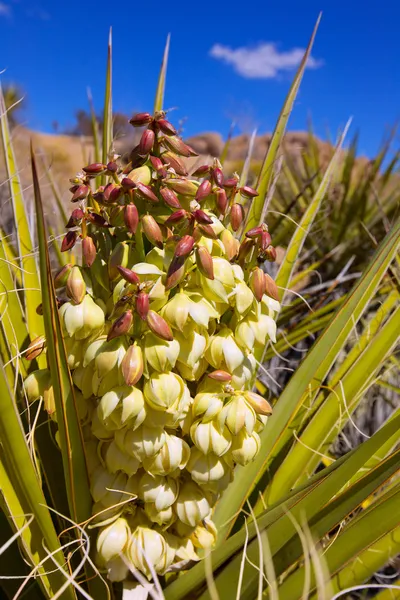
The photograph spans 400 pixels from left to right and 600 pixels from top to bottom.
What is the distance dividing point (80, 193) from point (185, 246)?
0.15 meters

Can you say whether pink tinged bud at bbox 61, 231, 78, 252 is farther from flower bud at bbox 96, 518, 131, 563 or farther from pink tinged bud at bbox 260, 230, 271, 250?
flower bud at bbox 96, 518, 131, 563

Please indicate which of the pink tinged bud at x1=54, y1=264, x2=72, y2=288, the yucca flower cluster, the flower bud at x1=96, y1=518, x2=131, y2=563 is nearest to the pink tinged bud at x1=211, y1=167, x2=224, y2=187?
the yucca flower cluster

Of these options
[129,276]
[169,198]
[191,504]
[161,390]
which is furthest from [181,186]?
[191,504]

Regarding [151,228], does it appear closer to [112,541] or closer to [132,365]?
[132,365]

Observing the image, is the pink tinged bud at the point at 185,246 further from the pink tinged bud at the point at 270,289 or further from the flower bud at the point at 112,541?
the flower bud at the point at 112,541

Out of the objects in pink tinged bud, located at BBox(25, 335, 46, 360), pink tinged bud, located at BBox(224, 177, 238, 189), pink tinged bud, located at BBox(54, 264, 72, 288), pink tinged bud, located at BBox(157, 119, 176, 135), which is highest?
pink tinged bud, located at BBox(157, 119, 176, 135)

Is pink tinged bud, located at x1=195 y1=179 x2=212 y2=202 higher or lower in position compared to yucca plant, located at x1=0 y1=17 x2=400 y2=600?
higher

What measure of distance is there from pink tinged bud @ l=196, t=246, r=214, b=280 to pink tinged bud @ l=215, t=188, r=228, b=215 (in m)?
0.09

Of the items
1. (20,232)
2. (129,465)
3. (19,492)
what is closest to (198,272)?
(129,465)

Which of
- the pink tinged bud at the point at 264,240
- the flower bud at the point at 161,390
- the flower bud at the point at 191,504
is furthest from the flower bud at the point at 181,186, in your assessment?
the flower bud at the point at 191,504

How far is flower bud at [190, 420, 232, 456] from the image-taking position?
63cm

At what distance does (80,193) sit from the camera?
62cm

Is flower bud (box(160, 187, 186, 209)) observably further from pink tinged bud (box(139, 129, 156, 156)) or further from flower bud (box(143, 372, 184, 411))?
flower bud (box(143, 372, 184, 411))

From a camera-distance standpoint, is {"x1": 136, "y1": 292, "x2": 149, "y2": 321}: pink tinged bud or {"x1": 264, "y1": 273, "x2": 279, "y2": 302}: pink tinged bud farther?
{"x1": 264, "y1": 273, "x2": 279, "y2": 302}: pink tinged bud
